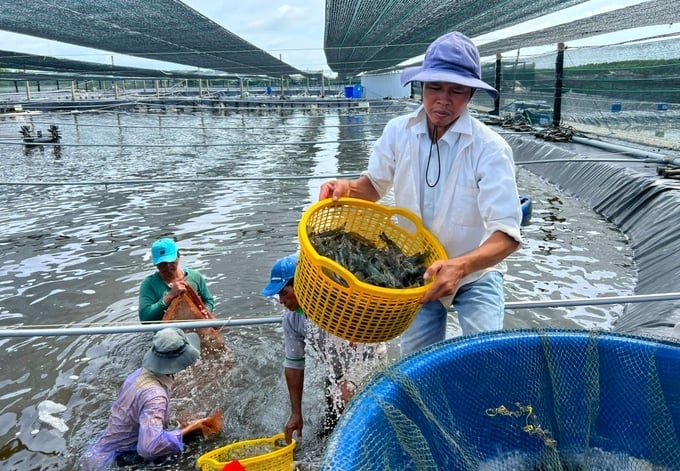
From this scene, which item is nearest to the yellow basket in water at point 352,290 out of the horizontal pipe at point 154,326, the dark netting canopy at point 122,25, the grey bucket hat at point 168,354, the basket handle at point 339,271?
the basket handle at point 339,271

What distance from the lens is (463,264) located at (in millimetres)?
1751

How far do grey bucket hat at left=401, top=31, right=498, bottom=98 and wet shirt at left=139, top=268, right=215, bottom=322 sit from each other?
109 inches

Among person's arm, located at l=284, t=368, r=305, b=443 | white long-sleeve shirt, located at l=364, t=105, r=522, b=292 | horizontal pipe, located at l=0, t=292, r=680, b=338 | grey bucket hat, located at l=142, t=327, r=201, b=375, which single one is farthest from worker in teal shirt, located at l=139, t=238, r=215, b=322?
white long-sleeve shirt, located at l=364, t=105, r=522, b=292

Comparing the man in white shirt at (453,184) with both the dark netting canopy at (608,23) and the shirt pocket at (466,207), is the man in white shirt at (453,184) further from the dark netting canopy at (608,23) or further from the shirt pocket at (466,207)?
the dark netting canopy at (608,23)

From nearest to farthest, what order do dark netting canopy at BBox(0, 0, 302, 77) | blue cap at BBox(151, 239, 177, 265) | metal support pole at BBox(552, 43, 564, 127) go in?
blue cap at BBox(151, 239, 177, 265) < dark netting canopy at BBox(0, 0, 302, 77) < metal support pole at BBox(552, 43, 564, 127)

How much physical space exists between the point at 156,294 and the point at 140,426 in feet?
4.81

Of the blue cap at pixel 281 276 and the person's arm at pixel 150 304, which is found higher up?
the blue cap at pixel 281 276

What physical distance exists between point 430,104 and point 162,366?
1.91m

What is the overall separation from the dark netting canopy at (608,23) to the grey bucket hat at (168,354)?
740 centimetres

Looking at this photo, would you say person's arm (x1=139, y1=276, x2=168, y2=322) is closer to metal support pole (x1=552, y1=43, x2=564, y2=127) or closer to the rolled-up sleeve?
the rolled-up sleeve

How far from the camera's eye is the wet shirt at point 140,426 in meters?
2.69

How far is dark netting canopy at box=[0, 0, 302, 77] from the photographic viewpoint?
8820mm

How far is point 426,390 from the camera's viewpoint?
160 centimetres

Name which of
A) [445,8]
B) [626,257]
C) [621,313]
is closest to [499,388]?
[621,313]
